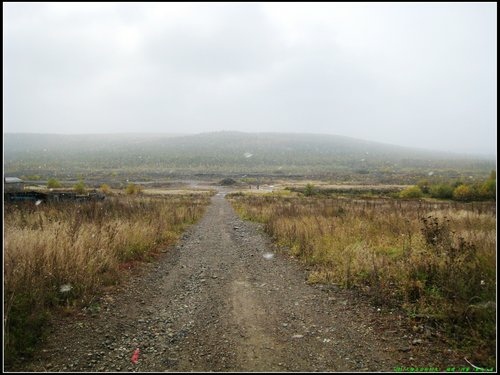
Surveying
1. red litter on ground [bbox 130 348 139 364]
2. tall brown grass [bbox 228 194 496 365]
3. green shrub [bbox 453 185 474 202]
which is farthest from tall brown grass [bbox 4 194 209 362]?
green shrub [bbox 453 185 474 202]

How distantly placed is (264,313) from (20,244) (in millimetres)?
4836

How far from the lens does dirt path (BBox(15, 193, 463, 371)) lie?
405 centimetres

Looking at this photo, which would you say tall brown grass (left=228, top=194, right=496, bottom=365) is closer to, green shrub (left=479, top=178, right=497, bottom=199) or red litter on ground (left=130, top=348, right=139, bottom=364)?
red litter on ground (left=130, top=348, right=139, bottom=364)

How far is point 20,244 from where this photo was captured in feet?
20.1

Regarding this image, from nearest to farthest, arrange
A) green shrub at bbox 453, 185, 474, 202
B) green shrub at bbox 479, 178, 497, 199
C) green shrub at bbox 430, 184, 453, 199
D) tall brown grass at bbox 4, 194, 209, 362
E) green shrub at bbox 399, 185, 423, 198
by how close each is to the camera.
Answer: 1. tall brown grass at bbox 4, 194, 209, 362
2. green shrub at bbox 479, 178, 497, 199
3. green shrub at bbox 453, 185, 474, 202
4. green shrub at bbox 430, 184, 453, 199
5. green shrub at bbox 399, 185, 423, 198

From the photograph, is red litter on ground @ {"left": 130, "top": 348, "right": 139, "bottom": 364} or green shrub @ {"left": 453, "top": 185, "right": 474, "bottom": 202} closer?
red litter on ground @ {"left": 130, "top": 348, "right": 139, "bottom": 364}

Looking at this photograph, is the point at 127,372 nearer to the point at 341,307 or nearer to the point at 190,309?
the point at 190,309

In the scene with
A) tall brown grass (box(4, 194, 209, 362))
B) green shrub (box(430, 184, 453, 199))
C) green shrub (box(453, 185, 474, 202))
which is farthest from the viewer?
green shrub (box(430, 184, 453, 199))

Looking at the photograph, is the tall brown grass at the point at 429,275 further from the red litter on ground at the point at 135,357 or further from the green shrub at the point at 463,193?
the green shrub at the point at 463,193

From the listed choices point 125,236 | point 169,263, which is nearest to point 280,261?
point 169,263

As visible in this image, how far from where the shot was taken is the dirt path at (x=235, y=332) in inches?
159

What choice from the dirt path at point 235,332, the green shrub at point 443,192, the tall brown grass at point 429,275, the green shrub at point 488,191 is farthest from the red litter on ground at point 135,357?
the green shrub at point 443,192

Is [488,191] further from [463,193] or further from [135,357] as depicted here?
[135,357]

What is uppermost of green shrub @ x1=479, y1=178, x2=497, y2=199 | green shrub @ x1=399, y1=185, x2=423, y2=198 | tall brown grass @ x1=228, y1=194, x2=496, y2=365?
tall brown grass @ x1=228, y1=194, x2=496, y2=365
